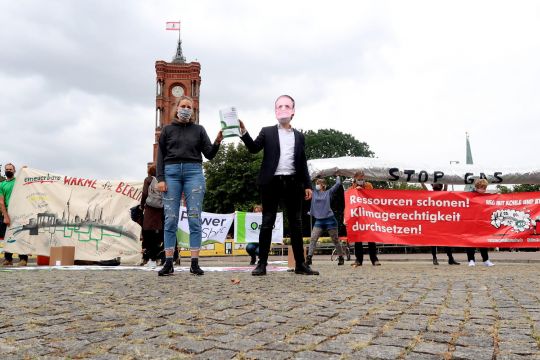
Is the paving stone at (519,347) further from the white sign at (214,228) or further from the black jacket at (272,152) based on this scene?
the white sign at (214,228)

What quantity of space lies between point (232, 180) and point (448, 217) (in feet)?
126

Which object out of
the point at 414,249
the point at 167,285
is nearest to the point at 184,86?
the point at 414,249

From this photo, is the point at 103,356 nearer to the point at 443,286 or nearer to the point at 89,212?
the point at 443,286

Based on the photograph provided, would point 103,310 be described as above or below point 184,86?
below

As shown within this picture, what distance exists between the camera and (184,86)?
248 ft

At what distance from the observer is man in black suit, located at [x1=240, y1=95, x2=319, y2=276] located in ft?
18.7

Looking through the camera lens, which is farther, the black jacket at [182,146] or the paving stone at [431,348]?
the black jacket at [182,146]

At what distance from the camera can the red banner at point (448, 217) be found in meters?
10.7

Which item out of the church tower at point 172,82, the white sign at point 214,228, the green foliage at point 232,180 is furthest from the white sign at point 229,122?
the church tower at point 172,82

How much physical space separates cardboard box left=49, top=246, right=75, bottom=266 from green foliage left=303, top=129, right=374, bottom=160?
46.3 m

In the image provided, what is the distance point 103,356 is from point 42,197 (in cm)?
933

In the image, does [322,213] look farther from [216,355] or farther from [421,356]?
[216,355]

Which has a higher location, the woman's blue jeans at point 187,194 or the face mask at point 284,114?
the face mask at point 284,114

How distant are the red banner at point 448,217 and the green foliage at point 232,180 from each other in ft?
118
